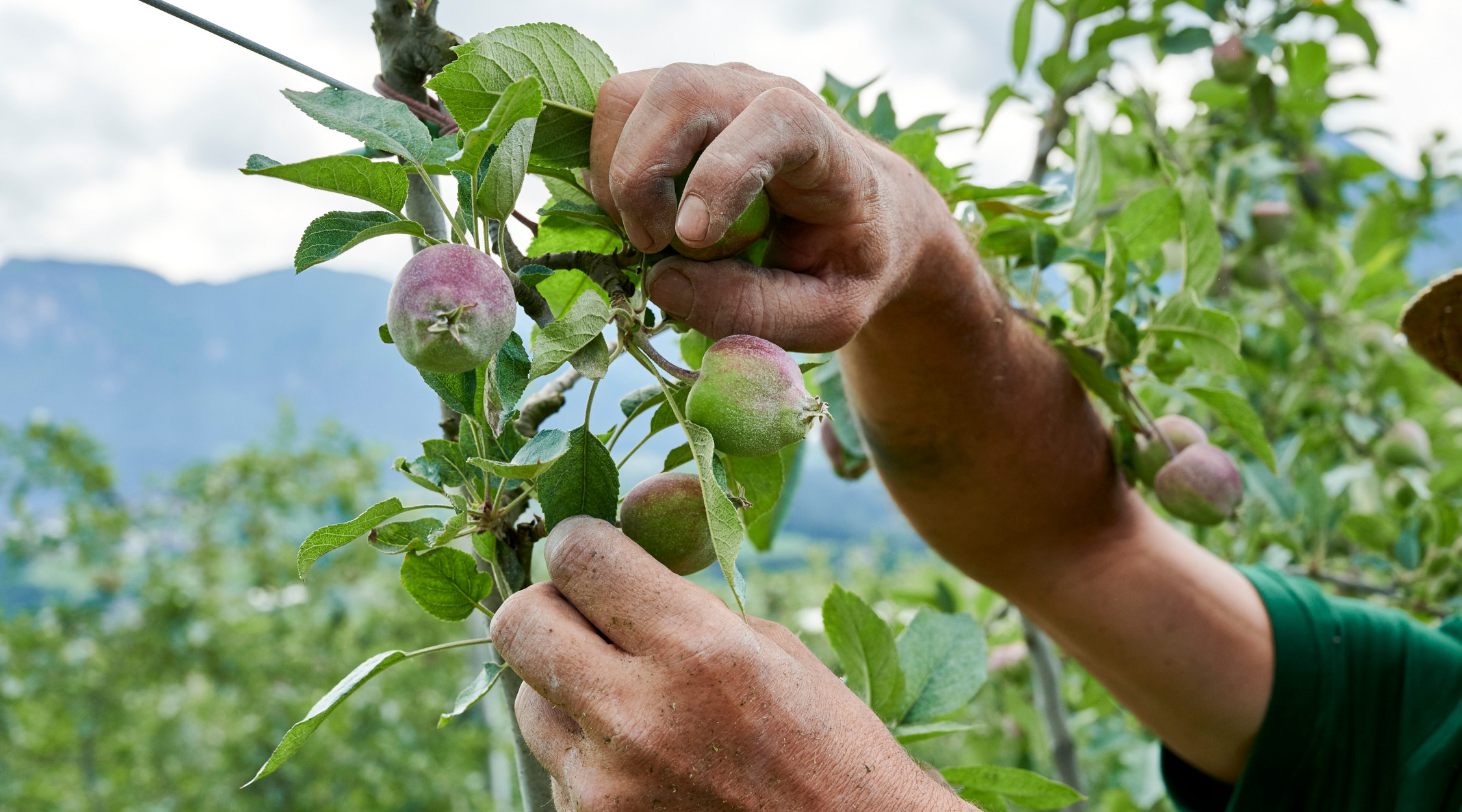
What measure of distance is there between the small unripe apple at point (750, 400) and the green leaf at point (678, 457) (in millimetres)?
93

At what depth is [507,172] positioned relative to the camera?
418 millimetres

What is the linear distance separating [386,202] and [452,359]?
0.11 m

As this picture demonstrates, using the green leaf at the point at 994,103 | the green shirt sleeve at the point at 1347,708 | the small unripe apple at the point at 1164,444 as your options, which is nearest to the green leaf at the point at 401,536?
the small unripe apple at the point at 1164,444

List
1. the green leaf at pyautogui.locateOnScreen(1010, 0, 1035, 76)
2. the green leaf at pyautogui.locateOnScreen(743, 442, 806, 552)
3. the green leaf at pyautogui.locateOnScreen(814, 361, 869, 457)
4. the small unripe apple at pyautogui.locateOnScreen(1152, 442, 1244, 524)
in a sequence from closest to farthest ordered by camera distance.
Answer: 1. the green leaf at pyautogui.locateOnScreen(743, 442, 806, 552)
2. the small unripe apple at pyautogui.locateOnScreen(1152, 442, 1244, 524)
3. the green leaf at pyautogui.locateOnScreen(814, 361, 869, 457)
4. the green leaf at pyautogui.locateOnScreen(1010, 0, 1035, 76)

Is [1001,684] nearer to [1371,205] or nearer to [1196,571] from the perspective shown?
[1196,571]

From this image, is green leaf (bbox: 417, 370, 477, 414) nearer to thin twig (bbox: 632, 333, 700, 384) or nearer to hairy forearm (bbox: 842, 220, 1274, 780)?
thin twig (bbox: 632, 333, 700, 384)

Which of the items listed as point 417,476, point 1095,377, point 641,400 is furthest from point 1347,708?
point 417,476

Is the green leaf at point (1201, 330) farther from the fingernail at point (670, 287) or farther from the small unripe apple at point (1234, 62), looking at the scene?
the small unripe apple at point (1234, 62)

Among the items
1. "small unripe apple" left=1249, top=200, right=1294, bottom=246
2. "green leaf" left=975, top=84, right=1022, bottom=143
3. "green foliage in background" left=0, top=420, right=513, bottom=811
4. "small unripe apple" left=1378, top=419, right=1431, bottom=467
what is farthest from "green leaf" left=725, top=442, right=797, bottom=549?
"green foliage in background" left=0, top=420, right=513, bottom=811

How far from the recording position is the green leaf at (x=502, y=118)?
1.32 ft

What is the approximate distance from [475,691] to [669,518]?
127 millimetres

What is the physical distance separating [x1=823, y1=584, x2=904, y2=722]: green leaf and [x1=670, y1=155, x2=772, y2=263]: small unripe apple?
28cm

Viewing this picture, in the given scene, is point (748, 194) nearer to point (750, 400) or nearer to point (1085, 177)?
point (750, 400)

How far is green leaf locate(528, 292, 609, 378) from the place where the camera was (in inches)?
15.9
